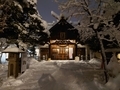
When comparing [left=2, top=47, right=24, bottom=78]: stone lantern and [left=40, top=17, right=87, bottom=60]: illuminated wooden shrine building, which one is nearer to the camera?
[left=2, top=47, right=24, bottom=78]: stone lantern

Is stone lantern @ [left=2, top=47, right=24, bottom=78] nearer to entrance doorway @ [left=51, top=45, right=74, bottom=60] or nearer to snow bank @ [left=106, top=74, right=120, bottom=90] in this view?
snow bank @ [left=106, top=74, right=120, bottom=90]

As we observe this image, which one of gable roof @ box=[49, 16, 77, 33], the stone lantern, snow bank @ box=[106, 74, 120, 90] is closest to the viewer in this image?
snow bank @ box=[106, 74, 120, 90]

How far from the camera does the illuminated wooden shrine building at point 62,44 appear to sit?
28.4 meters

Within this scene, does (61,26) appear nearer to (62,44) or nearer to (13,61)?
(62,44)

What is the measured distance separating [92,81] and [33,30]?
31.4 feet

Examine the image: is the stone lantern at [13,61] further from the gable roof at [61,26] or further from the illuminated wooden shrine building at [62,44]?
the gable roof at [61,26]

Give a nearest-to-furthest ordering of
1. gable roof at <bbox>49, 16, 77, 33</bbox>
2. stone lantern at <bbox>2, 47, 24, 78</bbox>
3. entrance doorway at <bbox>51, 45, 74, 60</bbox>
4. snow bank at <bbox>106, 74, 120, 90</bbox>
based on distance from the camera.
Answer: snow bank at <bbox>106, 74, 120, 90</bbox>, stone lantern at <bbox>2, 47, 24, 78</bbox>, gable roof at <bbox>49, 16, 77, 33</bbox>, entrance doorway at <bbox>51, 45, 74, 60</bbox>

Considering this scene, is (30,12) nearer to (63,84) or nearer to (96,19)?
(96,19)

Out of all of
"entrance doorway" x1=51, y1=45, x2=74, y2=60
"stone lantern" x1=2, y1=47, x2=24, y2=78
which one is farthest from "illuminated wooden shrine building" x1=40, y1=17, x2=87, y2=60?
"stone lantern" x1=2, y1=47, x2=24, y2=78

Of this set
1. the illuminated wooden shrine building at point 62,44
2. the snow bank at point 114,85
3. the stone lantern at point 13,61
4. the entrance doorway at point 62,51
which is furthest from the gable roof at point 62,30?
the snow bank at point 114,85

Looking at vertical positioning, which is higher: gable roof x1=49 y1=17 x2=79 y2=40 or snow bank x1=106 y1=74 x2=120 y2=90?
gable roof x1=49 y1=17 x2=79 y2=40

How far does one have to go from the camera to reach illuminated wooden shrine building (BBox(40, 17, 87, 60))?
2836cm

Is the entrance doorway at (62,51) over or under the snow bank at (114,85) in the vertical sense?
over

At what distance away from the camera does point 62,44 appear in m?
28.8
